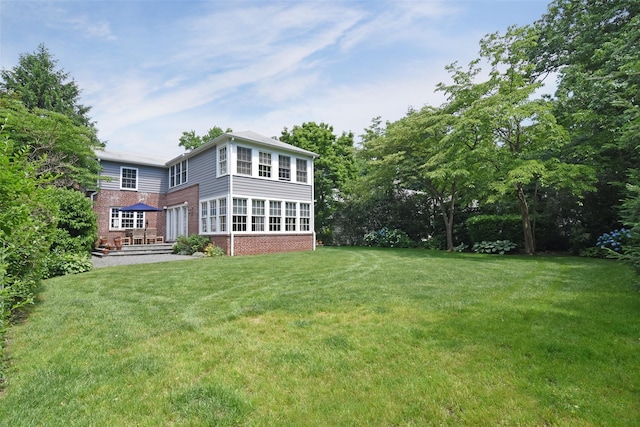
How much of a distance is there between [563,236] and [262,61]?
1439cm

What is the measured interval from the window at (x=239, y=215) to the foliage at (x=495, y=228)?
1080 centimetres

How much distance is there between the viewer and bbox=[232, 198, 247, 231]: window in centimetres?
1450

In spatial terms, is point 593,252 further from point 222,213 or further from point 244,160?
point 222,213

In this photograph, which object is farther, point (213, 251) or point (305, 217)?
point (305, 217)

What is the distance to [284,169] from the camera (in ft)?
54.6

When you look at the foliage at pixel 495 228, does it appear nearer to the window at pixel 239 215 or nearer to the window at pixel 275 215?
the window at pixel 275 215

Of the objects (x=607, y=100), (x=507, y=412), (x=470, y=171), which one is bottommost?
(x=507, y=412)

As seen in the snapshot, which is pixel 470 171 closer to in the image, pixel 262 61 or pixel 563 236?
pixel 563 236

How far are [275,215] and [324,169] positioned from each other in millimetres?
8042

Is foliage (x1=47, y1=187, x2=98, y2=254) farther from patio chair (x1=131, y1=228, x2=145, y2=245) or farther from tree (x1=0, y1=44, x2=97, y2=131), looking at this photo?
tree (x1=0, y1=44, x2=97, y2=131)

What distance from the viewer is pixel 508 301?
17.3 ft

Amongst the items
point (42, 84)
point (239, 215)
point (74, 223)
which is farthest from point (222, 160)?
point (42, 84)

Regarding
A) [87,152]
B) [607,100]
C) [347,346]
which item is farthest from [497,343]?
[87,152]

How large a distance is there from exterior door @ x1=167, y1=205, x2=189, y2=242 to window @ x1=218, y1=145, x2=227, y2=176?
3884 millimetres
